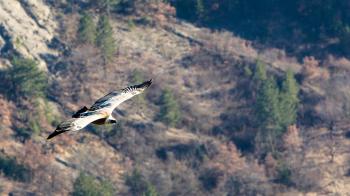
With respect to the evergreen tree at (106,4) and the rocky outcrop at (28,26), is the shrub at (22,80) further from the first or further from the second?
the evergreen tree at (106,4)

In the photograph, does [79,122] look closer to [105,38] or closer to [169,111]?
[169,111]

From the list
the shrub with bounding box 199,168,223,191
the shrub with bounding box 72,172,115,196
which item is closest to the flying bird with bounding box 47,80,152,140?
the shrub with bounding box 72,172,115,196

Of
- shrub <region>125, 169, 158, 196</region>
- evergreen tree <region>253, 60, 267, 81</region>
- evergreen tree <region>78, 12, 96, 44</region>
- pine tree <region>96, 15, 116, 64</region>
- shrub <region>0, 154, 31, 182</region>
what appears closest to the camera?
→ shrub <region>0, 154, 31, 182</region>

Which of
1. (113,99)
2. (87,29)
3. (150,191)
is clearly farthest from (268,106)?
(113,99)

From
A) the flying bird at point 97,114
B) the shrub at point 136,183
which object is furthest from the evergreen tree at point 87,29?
the flying bird at point 97,114

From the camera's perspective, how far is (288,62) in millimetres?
125688

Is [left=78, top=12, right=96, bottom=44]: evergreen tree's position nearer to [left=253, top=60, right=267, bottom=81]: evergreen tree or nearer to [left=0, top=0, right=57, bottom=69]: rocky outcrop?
[left=0, top=0, right=57, bottom=69]: rocky outcrop

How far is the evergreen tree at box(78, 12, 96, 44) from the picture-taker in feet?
375

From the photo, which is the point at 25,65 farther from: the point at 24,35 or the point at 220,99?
the point at 220,99

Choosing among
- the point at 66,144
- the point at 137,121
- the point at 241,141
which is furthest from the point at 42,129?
the point at 241,141

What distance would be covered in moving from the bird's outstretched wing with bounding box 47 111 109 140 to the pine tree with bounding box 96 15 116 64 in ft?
259

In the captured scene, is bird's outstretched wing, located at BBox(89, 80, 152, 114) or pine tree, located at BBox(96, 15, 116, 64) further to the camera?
pine tree, located at BBox(96, 15, 116, 64)

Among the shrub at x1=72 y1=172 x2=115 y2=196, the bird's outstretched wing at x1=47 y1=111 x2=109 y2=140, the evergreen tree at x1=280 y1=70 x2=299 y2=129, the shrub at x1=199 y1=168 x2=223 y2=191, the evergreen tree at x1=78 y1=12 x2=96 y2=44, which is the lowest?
the shrub at x1=72 y1=172 x2=115 y2=196

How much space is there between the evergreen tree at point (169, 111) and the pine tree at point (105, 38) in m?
8.87
